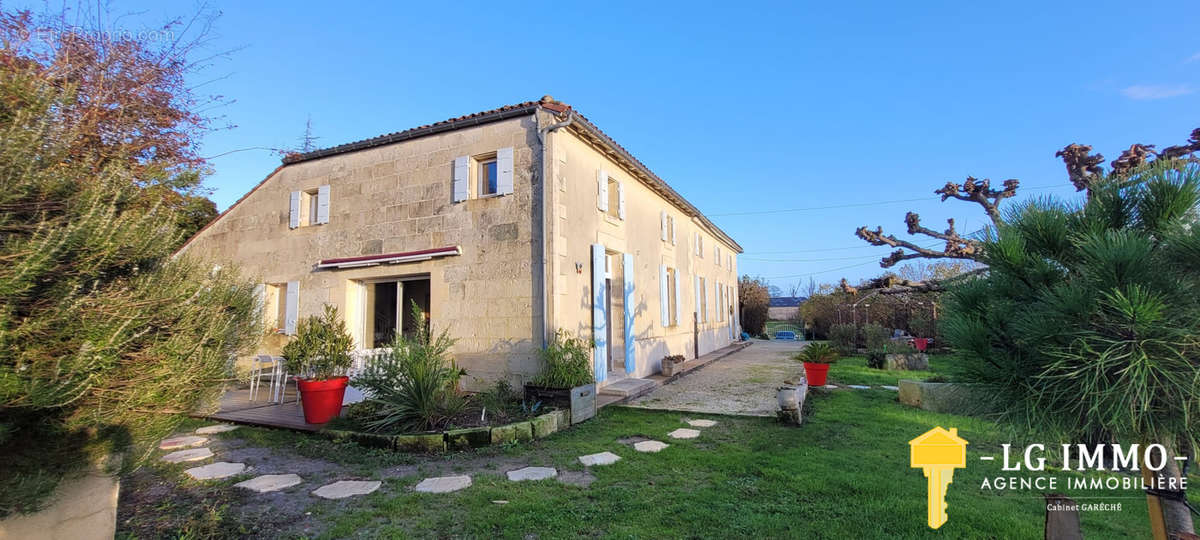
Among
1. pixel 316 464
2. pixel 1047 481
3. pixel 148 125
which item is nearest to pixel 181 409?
pixel 148 125

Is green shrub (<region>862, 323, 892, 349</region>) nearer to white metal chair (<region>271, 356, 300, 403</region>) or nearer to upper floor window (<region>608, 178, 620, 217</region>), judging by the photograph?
upper floor window (<region>608, 178, 620, 217</region>)

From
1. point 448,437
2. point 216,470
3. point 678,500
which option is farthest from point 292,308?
point 678,500

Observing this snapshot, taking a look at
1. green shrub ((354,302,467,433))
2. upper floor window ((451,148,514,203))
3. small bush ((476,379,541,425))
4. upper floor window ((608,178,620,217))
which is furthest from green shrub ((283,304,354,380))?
upper floor window ((608,178,620,217))

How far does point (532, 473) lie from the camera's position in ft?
13.8

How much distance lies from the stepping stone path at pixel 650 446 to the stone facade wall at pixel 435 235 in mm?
2231

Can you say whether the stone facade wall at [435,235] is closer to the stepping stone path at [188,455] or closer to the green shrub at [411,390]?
the green shrub at [411,390]

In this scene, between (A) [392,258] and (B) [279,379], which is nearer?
(B) [279,379]

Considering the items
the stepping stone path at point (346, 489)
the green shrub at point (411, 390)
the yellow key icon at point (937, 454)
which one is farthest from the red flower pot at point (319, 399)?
the yellow key icon at point (937, 454)

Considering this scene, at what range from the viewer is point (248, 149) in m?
3.75

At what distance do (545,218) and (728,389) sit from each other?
4343 mm

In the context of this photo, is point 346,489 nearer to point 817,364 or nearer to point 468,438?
point 468,438

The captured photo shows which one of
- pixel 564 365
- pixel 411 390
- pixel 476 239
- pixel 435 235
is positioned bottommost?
pixel 411 390

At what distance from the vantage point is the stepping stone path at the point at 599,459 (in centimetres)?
446

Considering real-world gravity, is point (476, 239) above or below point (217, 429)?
above
